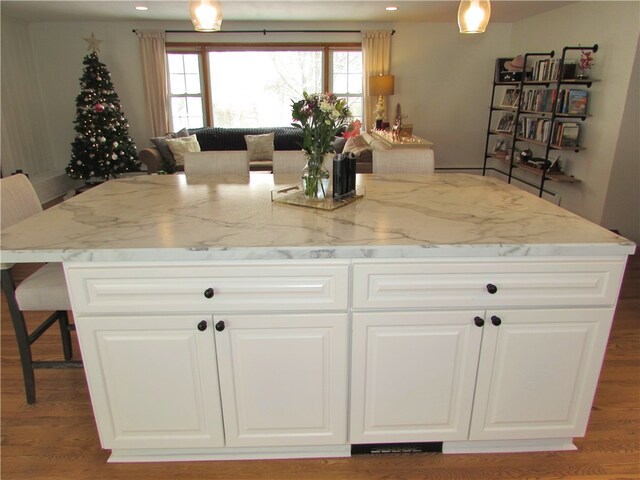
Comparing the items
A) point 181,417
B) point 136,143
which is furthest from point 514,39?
point 181,417

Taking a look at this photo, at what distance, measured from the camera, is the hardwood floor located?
1664 millimetres

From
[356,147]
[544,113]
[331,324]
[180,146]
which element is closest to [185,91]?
[180,146]

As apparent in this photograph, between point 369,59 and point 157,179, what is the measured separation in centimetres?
518

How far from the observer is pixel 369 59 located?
22.1ft

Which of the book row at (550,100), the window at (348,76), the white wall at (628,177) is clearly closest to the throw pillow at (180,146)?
the window at (348,76)

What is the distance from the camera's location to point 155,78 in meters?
6.66

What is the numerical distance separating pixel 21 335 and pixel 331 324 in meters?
1.43

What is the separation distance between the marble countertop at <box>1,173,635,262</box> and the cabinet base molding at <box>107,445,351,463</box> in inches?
32.5

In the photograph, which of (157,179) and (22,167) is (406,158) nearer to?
(157,179)

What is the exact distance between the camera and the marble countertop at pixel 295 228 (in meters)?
1.38

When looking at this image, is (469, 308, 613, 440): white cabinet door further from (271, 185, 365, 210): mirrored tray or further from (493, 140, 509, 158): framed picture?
(493, 140, 509, 158): framed picture

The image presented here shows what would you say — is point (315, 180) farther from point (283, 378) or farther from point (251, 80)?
point (251, 80)

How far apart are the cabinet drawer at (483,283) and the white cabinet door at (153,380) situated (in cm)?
58

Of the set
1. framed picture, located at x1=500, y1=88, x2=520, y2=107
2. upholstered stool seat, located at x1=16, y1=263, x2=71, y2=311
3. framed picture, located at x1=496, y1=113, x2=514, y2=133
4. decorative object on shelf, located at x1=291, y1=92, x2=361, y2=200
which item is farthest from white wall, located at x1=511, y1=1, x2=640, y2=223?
upholstered stool seat, located at x1=16, y1=263, x2=71, y2=311
